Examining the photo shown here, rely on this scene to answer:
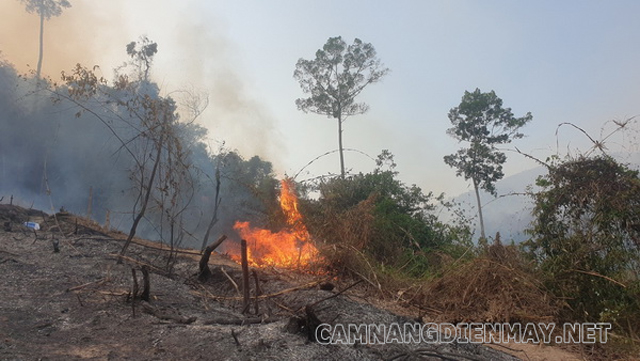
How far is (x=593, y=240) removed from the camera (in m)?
7.68

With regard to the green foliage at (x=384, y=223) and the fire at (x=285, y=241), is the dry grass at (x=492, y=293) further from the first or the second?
the fire at (x=285, y=241)

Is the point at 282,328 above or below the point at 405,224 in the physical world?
below

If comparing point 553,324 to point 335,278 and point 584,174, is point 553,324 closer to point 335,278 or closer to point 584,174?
point 584,174

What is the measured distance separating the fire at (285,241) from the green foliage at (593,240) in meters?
5.68

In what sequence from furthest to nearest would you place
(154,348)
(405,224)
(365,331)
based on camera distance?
(405,224), (365,331), (154,348)

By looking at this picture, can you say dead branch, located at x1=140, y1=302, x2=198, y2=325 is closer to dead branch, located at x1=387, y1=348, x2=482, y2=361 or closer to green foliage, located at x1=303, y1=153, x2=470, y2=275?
dead branch, located at x1=387, y1=348, x2=482, y2=361

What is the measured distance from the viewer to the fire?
1131 centimetres

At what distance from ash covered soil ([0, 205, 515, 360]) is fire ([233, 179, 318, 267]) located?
2798mm

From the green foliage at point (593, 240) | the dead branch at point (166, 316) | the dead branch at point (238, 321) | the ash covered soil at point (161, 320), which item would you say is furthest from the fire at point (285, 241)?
the green foliage at point (593, 240)

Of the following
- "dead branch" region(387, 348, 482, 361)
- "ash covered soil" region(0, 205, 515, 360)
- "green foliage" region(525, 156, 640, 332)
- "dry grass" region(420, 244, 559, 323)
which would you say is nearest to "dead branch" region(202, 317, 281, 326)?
"ash covered soil" region(0, 205, 515, 360)

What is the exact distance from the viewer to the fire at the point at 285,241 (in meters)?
11.3

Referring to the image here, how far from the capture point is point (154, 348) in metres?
4.49

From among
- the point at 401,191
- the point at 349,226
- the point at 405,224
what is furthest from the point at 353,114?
the point at 349,226

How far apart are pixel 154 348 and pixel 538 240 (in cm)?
786
